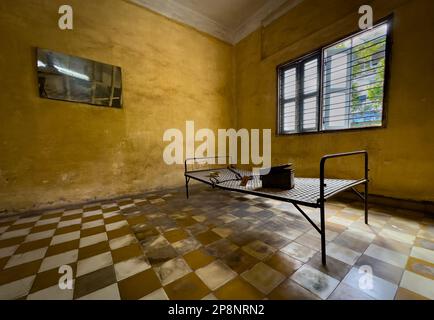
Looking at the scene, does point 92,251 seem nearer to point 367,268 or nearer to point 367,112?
point 367,268

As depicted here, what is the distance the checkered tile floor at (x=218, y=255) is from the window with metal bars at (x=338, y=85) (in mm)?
1506

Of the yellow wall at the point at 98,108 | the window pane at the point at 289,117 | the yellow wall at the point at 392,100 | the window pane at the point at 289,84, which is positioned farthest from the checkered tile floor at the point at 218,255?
the window pane at the point at 289,84

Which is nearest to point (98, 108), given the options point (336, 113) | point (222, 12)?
point (222, 12)

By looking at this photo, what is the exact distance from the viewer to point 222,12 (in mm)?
4148

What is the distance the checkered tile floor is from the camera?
3.71ft

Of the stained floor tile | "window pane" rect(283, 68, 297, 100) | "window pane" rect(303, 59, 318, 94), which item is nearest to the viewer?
the stained floor tile

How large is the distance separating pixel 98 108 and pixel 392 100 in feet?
15.3

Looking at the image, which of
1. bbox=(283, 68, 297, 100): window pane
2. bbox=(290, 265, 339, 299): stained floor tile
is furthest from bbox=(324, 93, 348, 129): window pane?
bbox=(290, 265, 339, 299): stained floor tile

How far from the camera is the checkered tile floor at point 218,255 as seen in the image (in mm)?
1132

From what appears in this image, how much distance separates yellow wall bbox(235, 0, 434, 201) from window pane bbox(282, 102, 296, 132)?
244 mm

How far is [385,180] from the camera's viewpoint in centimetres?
256

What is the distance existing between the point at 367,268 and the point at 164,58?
458 cm

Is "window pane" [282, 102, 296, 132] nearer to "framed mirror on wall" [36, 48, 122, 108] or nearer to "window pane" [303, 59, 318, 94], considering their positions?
"window pane" [303, 59, 318, 94]

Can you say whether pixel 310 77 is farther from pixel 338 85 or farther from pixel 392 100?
pixel 392 100
